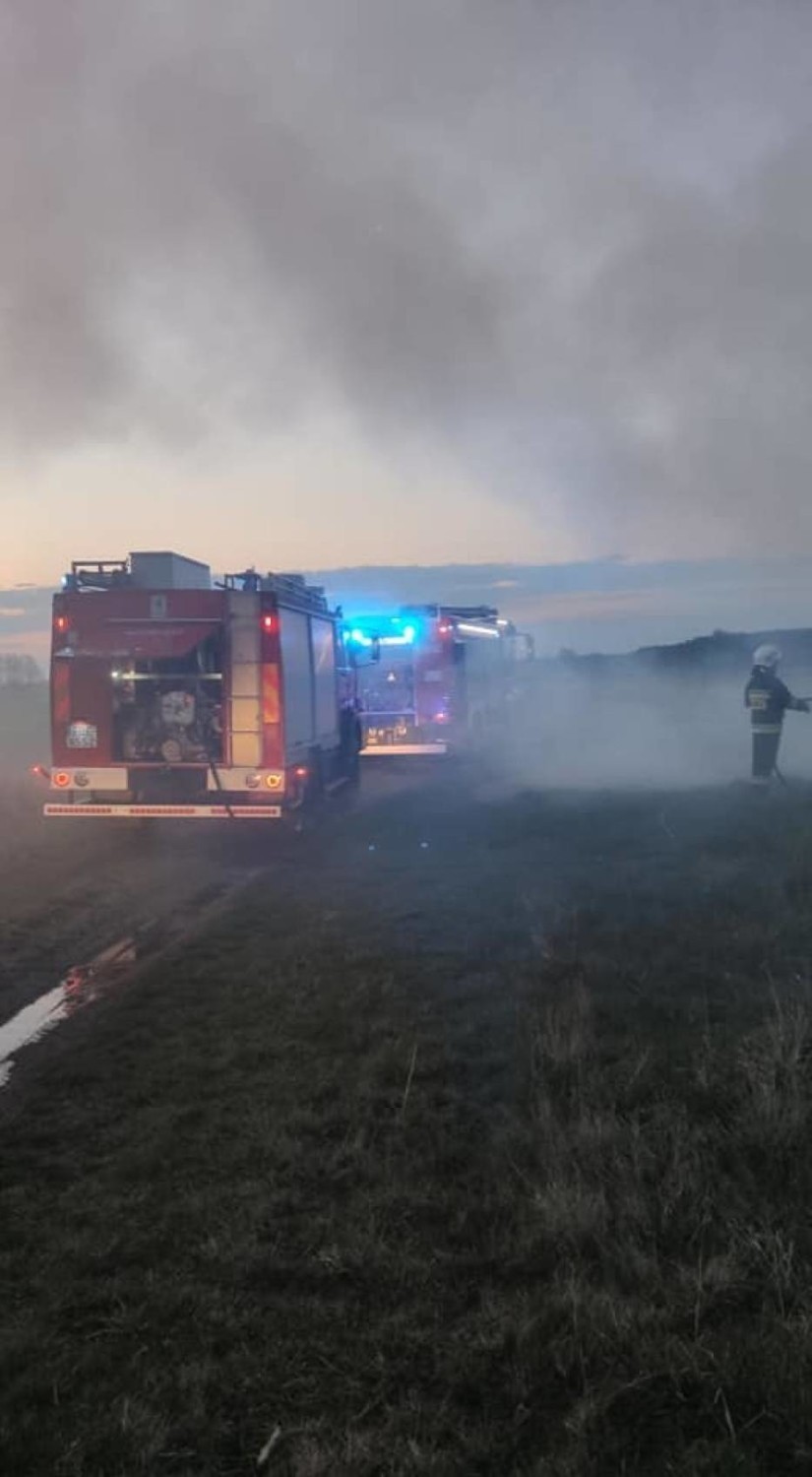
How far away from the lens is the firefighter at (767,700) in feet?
46.1

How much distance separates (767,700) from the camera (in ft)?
46.1

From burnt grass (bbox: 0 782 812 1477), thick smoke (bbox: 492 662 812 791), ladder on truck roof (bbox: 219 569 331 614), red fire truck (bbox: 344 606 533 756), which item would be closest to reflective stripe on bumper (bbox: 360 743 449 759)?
red fire truck (bbox: 344 606 533 756)

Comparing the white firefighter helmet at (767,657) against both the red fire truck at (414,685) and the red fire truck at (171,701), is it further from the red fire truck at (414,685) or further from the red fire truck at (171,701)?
the red fire truck at (414,685)

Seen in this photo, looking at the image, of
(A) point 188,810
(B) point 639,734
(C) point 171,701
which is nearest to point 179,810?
(A) point 188,810

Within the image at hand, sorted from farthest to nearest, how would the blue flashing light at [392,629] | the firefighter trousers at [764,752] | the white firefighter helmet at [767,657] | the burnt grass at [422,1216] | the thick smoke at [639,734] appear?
1. the blue flashing light at [392,629]
2. the thick smoke at [639,734]
3. the firefighter trousers at [764,752]
4. the white firefighter helmet at [767,657]
5. the burnt grass at [422,1216]

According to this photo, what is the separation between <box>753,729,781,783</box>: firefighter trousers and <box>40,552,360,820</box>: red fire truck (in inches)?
245

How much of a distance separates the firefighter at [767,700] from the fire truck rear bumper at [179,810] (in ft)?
20.0

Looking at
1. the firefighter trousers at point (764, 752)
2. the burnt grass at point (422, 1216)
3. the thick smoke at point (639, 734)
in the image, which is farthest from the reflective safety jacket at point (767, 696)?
the burnt grass at point (422, 1216)

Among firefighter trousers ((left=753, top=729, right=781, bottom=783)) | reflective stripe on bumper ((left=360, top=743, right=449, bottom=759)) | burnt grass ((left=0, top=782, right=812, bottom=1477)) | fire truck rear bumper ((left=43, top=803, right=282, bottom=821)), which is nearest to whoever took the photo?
burnt grass ((left=0, top=782, right=812, bottom=1477))

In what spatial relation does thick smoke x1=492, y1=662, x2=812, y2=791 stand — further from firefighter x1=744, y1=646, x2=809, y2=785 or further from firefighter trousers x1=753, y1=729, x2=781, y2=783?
firefighter x1=744, y1=646, x2=809, y2=785

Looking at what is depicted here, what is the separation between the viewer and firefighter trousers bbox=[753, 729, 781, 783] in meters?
14.8

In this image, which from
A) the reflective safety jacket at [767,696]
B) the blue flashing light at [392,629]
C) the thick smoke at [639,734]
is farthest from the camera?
the blue flashing light at [392,629]

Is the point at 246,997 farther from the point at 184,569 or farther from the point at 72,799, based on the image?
the point at 184,569

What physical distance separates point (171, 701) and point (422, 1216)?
988 cm
